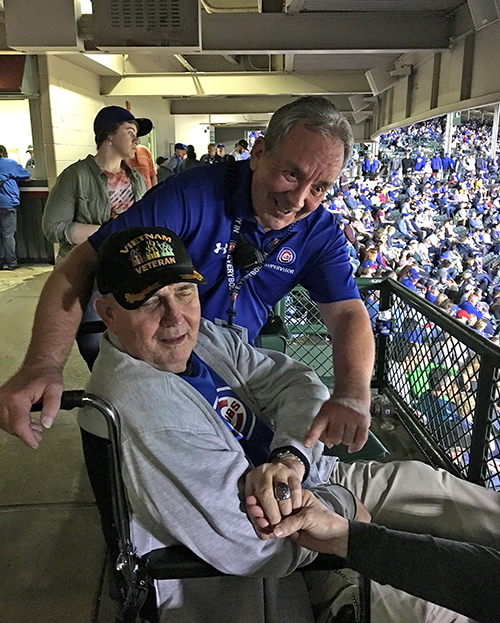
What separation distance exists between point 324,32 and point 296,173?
335 centimetres

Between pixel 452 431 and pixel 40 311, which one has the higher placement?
pixel 40 311

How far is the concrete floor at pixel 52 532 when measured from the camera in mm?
1751

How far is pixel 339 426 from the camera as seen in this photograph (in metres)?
1.36

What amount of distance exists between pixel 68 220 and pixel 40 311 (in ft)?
4.90

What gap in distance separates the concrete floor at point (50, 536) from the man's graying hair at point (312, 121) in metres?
1.61

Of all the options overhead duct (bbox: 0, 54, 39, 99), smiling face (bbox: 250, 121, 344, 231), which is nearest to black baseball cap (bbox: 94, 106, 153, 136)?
smiling face (bbox: 250, 121, 344, 231)

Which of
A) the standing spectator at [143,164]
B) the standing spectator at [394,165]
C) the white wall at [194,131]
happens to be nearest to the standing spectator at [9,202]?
the standing spectator at [143,164]

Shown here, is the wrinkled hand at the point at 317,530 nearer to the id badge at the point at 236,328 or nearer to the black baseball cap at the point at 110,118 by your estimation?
the id badge at the point at 236,328

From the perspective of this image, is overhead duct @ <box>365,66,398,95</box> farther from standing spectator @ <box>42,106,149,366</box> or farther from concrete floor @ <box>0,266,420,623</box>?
concrete floor @ <box>0,266,420,623</box>

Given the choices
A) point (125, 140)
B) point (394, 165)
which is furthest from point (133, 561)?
point (394, 165)

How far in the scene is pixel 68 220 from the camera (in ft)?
9.15

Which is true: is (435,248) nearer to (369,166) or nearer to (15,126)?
(369,166)

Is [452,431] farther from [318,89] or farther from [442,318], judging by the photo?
[318,89]

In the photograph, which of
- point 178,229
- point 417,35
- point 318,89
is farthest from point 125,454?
point 318,89
